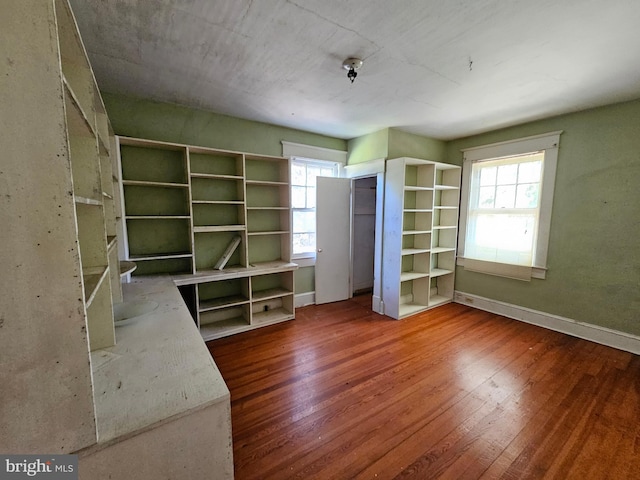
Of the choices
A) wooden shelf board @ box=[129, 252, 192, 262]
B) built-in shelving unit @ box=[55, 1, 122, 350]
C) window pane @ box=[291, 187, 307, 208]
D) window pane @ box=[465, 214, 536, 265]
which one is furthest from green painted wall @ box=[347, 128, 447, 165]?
built-in shelving unit @ box=[55, 1, 122, 350]

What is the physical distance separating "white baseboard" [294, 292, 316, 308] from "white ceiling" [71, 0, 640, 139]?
2513 mm

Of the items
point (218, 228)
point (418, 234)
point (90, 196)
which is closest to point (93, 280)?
point (90, 196)

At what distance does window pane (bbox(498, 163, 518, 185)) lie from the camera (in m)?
3.48

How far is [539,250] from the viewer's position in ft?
10.7

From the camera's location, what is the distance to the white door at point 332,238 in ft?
12.7

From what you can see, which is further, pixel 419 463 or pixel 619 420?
pixel 619 420

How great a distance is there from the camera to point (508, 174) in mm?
3547

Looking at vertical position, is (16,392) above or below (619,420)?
above

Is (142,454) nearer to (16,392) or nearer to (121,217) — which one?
(16,392)

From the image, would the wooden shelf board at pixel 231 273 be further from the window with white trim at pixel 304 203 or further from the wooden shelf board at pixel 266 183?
the wooden shelf board at pixel 266 183

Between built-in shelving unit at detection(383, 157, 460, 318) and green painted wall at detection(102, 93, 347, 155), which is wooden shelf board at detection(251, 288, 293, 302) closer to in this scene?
built-in shelving unit at detection(383, 157, 460, 318)

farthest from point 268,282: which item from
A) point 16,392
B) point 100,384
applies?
point 16,392

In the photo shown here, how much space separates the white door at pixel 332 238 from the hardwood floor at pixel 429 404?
3.38ft

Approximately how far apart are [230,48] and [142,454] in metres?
2.27
